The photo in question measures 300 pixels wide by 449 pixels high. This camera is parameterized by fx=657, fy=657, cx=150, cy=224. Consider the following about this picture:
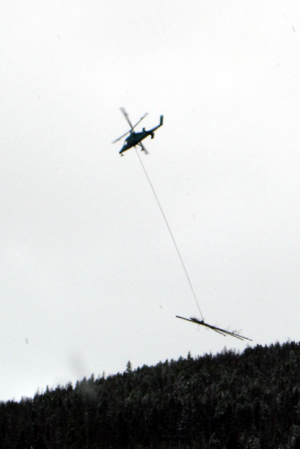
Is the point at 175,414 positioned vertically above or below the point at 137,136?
below

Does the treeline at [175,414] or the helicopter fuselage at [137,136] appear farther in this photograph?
the helicopter fuselage at [137,136]

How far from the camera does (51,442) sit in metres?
14.0

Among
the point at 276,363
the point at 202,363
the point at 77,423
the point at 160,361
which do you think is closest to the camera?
the point at 77,423

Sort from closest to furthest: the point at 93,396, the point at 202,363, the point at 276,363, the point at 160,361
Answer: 1. the point at 93,396
2. the point at 276,363
3. the point at 202,363
4. the point at 160,361

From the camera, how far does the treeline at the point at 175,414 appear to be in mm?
13594

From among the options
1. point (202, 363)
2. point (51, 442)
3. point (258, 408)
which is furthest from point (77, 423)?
point (202, 363)

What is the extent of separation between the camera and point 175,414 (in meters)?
14.7

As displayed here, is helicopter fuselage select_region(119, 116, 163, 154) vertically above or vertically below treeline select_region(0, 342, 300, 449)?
above

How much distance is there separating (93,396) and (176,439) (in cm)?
404

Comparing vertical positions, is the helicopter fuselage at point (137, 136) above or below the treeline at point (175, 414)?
above

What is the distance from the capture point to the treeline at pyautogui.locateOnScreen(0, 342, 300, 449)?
1359cm

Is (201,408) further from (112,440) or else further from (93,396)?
(93,396)

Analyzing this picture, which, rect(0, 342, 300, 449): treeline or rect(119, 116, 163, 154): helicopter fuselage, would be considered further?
rect(119, 116, 163, 154): helicopter fuselage

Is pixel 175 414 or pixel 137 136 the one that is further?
pixel 137 136
